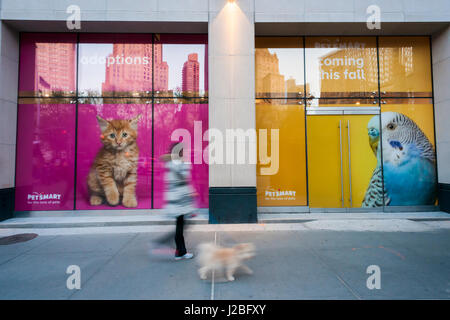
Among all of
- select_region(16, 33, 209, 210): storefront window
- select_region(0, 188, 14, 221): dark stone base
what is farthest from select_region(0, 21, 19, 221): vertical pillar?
select_region(16, 33, 209, 210): storefront window

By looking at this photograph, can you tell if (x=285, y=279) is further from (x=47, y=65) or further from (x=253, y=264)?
(x=47, y=65)

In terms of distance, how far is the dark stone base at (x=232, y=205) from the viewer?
7.64 meters

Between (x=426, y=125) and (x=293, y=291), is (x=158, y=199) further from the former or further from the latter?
(x=426, y=125)

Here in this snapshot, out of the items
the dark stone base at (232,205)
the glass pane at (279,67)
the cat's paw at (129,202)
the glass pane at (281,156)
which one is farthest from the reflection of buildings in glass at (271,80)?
the cat's paw at (129,202)

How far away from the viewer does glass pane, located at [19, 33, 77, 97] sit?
864cm

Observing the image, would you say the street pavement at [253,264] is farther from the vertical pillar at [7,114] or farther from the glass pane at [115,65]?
the glass pane at [115,65]

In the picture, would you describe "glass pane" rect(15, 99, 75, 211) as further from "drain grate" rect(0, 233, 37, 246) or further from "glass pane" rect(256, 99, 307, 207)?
"glass pane" rect(256, 99, 307, 207)

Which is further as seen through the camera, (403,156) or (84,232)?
(403,156)

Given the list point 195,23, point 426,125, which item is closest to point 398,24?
point 426,125

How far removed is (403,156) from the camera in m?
8.95

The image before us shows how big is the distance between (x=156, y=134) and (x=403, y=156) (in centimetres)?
874

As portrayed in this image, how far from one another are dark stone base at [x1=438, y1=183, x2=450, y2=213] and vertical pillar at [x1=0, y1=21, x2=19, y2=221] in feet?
47.2

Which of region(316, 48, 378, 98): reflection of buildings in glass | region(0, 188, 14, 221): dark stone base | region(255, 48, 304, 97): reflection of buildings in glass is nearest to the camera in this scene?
region(0, 188, 14, 221): dark stone base
